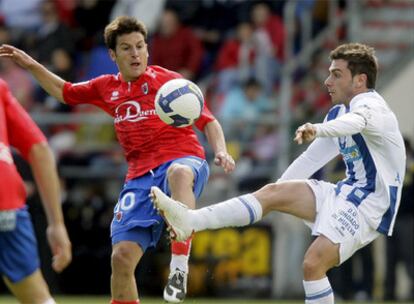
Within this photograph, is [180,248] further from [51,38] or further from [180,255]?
[51,38]

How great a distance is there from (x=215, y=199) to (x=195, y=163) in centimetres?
794

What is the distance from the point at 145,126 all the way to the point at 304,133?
5.94 ft

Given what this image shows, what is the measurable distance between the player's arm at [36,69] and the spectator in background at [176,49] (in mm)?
7531

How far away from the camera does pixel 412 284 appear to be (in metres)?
16.6

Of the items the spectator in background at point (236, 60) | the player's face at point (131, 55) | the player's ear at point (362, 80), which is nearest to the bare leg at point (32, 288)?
the player's face at point (131, 55)

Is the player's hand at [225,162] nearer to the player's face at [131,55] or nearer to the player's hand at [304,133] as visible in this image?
the player's hand at [304,133]

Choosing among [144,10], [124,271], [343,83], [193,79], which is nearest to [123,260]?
[124,271]

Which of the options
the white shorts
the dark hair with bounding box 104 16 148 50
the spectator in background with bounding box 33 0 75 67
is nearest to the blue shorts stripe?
the white shorts

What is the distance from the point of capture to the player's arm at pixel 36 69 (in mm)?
9383

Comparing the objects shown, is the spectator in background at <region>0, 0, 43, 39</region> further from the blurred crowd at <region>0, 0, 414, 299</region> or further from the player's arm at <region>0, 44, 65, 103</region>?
the player's arm at <region>0, 44, 65, 103</region>

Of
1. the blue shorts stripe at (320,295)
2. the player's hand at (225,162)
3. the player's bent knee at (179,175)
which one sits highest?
the player's hand at (225,162)

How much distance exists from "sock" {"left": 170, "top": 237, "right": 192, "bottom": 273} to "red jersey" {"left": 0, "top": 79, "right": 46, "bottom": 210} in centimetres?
212

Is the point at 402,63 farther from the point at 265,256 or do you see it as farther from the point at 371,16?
the point at 265,256

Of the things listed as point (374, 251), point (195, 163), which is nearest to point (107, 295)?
point (374, 251)
